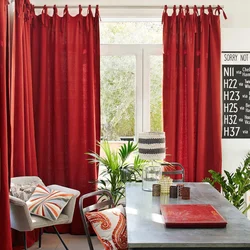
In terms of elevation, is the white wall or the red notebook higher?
the white wall

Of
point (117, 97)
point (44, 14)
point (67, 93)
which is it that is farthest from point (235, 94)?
point (44, 14)

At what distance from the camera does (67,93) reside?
169 inches

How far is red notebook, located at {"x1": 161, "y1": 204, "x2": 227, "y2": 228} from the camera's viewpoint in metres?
2.14

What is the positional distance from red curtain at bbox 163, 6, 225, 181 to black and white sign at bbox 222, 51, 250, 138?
0.19 m

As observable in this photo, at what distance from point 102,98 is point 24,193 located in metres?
1.44

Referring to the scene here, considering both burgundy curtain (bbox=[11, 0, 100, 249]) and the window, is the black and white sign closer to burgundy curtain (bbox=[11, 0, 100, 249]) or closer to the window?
the window

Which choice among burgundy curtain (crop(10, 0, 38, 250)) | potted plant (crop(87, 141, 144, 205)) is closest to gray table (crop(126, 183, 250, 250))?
potted plant (crop(87, 141, 144, 205))

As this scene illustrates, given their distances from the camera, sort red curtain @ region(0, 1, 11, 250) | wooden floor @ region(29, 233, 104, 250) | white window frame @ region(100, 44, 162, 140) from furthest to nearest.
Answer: white window frame @ region(100, 44, 162, 140) → wooden floor @ region(29, 233, 104, 250) → red curtain @ region(0, 1, 11, 250)

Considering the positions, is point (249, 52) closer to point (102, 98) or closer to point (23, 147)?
point (102, 98)

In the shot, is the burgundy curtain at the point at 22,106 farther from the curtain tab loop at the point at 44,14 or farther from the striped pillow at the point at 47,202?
the striped pillow at the point at 47,202

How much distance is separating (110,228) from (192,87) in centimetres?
219

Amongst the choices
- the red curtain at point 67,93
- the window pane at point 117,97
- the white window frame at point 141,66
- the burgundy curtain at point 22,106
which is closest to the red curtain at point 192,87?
the white window frame at point 141,66

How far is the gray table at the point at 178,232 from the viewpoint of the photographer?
1893 mm

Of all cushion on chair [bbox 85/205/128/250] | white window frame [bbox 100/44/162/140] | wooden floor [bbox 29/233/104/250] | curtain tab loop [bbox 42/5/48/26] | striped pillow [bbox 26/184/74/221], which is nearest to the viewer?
cushion on chair [bbox 85/205/128/250]
